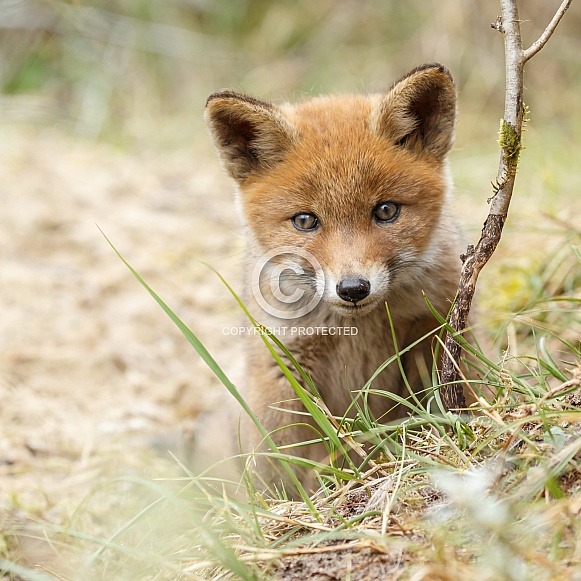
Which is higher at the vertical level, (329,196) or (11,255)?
(329,196)

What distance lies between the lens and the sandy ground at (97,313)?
14.8 feet

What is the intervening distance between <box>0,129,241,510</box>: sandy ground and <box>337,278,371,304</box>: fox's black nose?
3.84 feet

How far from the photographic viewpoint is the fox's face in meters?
3.12

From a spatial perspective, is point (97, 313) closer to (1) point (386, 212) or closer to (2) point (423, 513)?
(1) point (386, 212)

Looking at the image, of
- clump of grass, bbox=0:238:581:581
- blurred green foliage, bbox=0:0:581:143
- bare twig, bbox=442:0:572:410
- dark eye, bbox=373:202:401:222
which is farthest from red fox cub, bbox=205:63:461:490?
blurred green foliage, bbox=0:0:581:143

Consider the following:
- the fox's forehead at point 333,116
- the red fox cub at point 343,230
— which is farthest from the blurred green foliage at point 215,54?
the red fox cub at point 343,230

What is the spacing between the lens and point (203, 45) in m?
10.1

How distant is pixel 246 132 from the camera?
351 cm

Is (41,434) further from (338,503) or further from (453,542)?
(453,542)

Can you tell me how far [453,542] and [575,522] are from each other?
32cm

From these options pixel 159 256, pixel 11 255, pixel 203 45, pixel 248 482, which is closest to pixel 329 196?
pixel 248 482

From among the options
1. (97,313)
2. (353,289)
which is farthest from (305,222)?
(97,313)

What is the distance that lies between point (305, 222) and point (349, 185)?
0.26 meters

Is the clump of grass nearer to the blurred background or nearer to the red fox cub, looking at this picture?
the red fox cub
